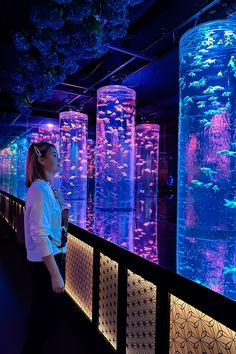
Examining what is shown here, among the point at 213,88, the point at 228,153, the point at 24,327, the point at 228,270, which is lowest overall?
the point at 24,327

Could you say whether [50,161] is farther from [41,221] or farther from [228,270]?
[228,270]

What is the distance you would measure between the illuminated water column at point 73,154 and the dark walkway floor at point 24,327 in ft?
9.51

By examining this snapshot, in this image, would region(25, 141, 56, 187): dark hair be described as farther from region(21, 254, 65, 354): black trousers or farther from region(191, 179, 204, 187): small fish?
region(191, 179, 204, 187): small fish

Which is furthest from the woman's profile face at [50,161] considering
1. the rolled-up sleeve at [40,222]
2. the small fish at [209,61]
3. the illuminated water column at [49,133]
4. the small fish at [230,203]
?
the illuminated water column at [49,133]

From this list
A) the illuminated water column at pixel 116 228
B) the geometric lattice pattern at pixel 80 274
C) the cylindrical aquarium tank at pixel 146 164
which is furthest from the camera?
the cylindrical aquarium tank at pixel 146 164

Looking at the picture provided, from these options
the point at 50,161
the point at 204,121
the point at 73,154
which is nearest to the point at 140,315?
the point at 50,161

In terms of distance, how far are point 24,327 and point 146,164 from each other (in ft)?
22.0

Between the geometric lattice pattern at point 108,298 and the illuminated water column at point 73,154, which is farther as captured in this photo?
the illuminated water column at point 73,154

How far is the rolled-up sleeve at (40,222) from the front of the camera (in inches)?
51.3

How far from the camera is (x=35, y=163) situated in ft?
4.82

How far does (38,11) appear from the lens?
2166 mm

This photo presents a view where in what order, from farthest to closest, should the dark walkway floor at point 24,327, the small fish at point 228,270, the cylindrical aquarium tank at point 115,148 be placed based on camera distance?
the cylindrical aquarium tank at point 115,148, the dark walkway floor at point 24,327, the small fish at point 228,270

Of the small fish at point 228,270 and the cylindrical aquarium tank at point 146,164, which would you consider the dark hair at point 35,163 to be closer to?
the small fish at point 228,270

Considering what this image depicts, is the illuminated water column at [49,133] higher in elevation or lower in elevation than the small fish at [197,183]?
higher
